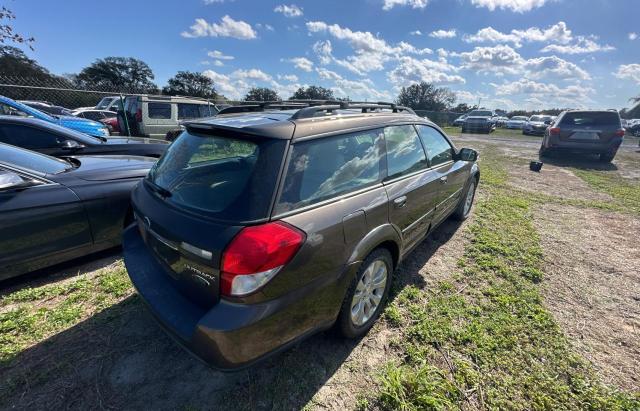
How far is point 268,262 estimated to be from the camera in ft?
5.07

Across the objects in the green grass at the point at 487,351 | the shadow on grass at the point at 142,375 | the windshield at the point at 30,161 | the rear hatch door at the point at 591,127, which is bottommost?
the shadow on grass at the point at 142,375

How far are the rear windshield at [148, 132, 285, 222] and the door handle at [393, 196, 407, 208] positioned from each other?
43.2 inches

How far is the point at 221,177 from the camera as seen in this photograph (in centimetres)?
200

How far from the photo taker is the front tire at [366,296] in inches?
83.7

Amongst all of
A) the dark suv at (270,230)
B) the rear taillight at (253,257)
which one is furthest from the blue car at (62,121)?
the rear taillight at (253,257)

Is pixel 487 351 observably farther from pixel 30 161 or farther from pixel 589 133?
pixel 589 133

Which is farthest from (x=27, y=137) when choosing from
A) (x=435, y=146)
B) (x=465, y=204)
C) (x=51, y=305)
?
(x=465, y=204)

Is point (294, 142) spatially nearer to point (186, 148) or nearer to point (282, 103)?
point (186, 148)

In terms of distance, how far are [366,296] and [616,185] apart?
8.54 metres

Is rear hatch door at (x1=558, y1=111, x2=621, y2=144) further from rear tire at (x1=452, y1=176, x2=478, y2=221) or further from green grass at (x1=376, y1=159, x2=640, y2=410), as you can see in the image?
green grass at (x1=376, y1=159, x2=640, y2=410)

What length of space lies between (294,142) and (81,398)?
204 cm

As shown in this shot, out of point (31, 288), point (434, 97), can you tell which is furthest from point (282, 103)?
point (434, 97)

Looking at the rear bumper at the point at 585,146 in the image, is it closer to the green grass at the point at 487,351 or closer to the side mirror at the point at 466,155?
the side mirror at the point at 466,155

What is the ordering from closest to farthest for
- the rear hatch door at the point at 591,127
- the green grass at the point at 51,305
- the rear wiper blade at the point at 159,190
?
the rear wiper blade at the point at 159,190
the green grass at the point at 51,305
the rear hatch door at the point at 591,127
